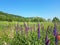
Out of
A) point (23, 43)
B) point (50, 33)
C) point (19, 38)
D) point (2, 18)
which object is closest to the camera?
point (23, 43)

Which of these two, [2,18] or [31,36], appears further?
[2,18]

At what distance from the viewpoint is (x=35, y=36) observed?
4727 mm

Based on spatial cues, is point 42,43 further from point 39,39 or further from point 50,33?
point 50,33

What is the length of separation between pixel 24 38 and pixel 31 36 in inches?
9.8

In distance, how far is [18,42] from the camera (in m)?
5.09

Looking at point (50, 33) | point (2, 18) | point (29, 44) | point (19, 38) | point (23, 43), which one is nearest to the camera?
point (29, 44)

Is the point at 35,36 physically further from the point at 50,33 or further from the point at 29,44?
the point at 50,33

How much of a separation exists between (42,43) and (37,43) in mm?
122

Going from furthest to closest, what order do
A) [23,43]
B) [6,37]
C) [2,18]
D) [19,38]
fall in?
[2,18]
[6,37]
[19,38]
[23,43]

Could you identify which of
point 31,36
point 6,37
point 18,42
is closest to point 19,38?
point 18,42

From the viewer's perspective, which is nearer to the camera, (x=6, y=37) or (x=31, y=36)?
(x=31, y=36)

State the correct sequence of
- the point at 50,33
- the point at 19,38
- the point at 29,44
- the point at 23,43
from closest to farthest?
the point at 29,44 → the point at 23,43 → the point at 19,38 → the point at 50,33

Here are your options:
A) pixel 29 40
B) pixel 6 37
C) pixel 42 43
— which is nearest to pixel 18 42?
pixel 29 40

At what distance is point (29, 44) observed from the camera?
4.50m
